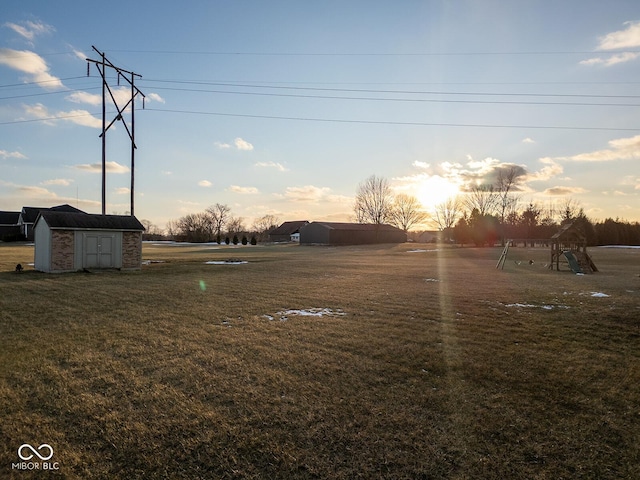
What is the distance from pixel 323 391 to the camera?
15.5ft

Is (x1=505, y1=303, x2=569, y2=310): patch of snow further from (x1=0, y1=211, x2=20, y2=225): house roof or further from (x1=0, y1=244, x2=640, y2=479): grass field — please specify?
(x1=0, y1=211, x2=20, y2=225): house roof

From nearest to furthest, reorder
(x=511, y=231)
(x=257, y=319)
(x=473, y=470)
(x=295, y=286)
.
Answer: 1. (x=473, y=470)
2. (x=257, y=319)
3. (x=295, y=286)
4. (x=511, y=231)

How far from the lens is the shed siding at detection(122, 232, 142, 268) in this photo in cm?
2019

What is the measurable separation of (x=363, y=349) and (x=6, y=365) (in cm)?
522

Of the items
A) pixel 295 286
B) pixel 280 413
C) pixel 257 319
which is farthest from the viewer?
pixel 295 286

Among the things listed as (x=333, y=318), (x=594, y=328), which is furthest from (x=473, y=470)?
(x=594, y=328)

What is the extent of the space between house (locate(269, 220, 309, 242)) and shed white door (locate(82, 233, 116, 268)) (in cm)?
6921

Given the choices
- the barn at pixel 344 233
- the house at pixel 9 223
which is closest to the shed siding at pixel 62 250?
the barn at pixel 344 233

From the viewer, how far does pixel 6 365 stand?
542 centimetres

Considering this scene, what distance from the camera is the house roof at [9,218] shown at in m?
66.4

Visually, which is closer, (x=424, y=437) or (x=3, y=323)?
(x=424, y=437)

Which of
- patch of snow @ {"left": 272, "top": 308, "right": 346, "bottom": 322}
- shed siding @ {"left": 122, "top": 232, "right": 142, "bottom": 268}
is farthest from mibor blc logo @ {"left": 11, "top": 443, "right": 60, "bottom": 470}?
shed siding @ {"left": 122, "top": 232, "right": 142, "bottom": 268}

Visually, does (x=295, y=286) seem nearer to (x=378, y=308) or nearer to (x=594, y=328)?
(x=378, y=308)

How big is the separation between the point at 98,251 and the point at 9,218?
64.0 m
